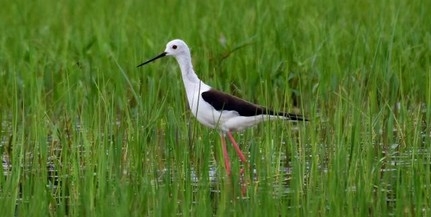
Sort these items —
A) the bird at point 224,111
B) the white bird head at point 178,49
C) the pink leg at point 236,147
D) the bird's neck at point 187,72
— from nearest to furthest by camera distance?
1. the pink leg at point 236,147
2. the bird at point 224,111
3. the bird's neck at point 187,72
4. the white bird head at point 178,49

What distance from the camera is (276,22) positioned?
11180 mm

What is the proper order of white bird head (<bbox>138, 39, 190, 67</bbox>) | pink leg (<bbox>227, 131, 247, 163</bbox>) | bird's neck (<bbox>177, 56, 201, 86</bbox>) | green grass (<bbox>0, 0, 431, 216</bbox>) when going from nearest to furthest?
1. green grass (<bbox>0, 0, 431, 216</bbox>)
2. pink leg (<bbox>227, 131, 247, 163</bbox>)
3. bird's neck (<bbox>177, 56, 201, 86</bbox>)
4. white bird head (<bbox>138, 39, 190, 67</bbox>)

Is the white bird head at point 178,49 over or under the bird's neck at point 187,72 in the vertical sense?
over

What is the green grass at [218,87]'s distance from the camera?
5.81 m

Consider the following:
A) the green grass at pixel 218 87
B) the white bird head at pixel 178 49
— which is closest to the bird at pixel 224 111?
the green grass at pixel 218 87

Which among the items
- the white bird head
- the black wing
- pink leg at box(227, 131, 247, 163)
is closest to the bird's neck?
the white bird head


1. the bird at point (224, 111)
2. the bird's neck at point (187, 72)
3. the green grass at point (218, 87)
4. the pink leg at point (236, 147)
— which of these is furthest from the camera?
the bird's neck at point (187, 72)

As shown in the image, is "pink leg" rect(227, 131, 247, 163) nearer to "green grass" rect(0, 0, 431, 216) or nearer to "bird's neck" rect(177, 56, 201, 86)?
"green grass" rect(0, 0, 431, 216)

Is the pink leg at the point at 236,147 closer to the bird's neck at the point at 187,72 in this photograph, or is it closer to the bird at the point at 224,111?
the bird at the point at 224,111

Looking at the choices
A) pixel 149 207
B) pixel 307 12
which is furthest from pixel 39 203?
pixel 307 12

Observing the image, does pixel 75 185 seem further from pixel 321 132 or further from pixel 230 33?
pixel 230 33

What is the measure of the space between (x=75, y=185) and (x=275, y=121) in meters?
1.87

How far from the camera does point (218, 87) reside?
9.21m

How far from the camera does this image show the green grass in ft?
19.1
